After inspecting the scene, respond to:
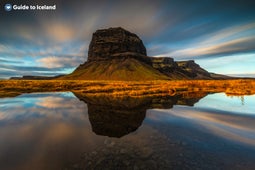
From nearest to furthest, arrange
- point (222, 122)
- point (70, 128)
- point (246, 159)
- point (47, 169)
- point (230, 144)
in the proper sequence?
point (47, 169)
point (246, 159)
point (230, 144)
point (70, 128)
point (222, 122)

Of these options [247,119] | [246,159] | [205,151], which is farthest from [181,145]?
[247,119]

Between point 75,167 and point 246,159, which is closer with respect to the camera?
point 75,167

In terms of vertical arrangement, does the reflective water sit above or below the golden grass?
below

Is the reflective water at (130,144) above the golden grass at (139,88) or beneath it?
beneath

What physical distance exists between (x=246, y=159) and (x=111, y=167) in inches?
289

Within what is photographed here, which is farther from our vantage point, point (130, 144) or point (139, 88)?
point (139, 88)

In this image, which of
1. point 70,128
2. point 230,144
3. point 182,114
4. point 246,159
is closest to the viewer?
point 246,159

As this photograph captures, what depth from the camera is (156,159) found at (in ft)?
32.2

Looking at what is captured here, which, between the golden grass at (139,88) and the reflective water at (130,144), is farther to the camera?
the golden grass at (139,88)

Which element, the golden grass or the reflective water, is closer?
the reflective water

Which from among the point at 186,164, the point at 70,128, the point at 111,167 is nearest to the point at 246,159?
the point at 186,164

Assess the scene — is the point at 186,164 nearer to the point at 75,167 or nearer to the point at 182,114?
the point at 75,167

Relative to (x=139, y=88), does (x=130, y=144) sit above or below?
below

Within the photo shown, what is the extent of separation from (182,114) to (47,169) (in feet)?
55.9
